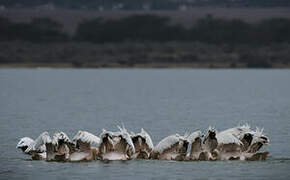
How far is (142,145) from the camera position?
24094 millimetres

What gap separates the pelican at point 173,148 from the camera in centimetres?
2370

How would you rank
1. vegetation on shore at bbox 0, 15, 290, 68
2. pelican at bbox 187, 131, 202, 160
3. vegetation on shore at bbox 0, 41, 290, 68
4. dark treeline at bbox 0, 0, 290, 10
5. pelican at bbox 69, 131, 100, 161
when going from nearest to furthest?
1. pelican at bbox 69, 131, 100, 161
2. pelican at bbox 187, 131, 202, 160
3. vegetation on shore at bbox 0, 41, 290, 68
4. vegetation on shore at bbox 0, 15, 290, 68
5. dark treeline at bbox 0, 0, 290, 10

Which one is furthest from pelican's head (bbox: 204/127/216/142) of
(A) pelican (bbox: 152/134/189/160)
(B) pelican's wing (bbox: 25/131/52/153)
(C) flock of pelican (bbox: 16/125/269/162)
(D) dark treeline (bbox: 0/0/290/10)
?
(D) dark treeline (bbox: 0/0/290/10)

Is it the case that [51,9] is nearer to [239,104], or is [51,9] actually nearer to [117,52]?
[117,52]

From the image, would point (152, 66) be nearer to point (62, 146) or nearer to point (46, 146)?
point (62, 146)

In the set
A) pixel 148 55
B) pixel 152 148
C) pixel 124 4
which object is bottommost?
pixel 152 148

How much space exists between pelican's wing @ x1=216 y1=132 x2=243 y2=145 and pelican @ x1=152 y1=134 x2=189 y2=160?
2.55ft

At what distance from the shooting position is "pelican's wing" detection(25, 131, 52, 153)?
2356 centimetres

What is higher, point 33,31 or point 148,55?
point 33,31

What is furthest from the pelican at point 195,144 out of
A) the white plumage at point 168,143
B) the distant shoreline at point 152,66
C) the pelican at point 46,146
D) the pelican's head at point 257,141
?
the distant shoreline at point 152,66

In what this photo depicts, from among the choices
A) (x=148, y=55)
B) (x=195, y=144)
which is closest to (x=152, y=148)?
(x=195, y=144)

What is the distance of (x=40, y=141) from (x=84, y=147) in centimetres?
106


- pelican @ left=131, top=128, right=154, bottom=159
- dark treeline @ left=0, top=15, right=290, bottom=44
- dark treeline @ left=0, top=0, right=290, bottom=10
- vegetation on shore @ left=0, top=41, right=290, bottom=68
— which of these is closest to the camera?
pelican @ left=131, top=128, right=154, bottom=159

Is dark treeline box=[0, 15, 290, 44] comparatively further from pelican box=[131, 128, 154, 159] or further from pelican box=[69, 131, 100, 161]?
pelican box=[69, 131, 100, 161]
